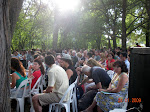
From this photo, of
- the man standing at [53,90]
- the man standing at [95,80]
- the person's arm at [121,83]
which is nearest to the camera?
the person's arm at [121,83]

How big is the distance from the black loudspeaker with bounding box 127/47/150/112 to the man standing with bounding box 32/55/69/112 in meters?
2.77

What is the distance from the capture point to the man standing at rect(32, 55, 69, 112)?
13.7 feet

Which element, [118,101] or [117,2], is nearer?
[118,101]

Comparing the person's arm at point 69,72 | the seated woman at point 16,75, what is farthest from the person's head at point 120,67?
the seated woman at point 16,75

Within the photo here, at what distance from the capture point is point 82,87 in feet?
19.7

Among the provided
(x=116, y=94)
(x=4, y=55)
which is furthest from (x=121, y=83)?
(x=4, y=55)

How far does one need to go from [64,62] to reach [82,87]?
111cm

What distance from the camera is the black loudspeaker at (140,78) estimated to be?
144cm

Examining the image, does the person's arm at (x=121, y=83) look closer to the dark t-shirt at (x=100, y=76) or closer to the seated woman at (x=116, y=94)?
the seated woman at (x=116, y=94)

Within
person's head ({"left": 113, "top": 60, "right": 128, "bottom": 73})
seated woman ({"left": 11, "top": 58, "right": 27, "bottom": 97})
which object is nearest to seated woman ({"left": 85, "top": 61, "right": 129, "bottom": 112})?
person's head ({"left": 113, "top": 60, "right": 128, "bottom": 73})

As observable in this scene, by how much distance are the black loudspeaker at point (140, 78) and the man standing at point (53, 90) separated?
277 centimetres

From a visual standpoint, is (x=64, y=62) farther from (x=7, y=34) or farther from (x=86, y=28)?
(x=86, y=28)

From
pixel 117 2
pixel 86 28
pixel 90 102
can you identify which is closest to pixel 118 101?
pixel 90 102

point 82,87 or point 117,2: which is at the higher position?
point 117,2
